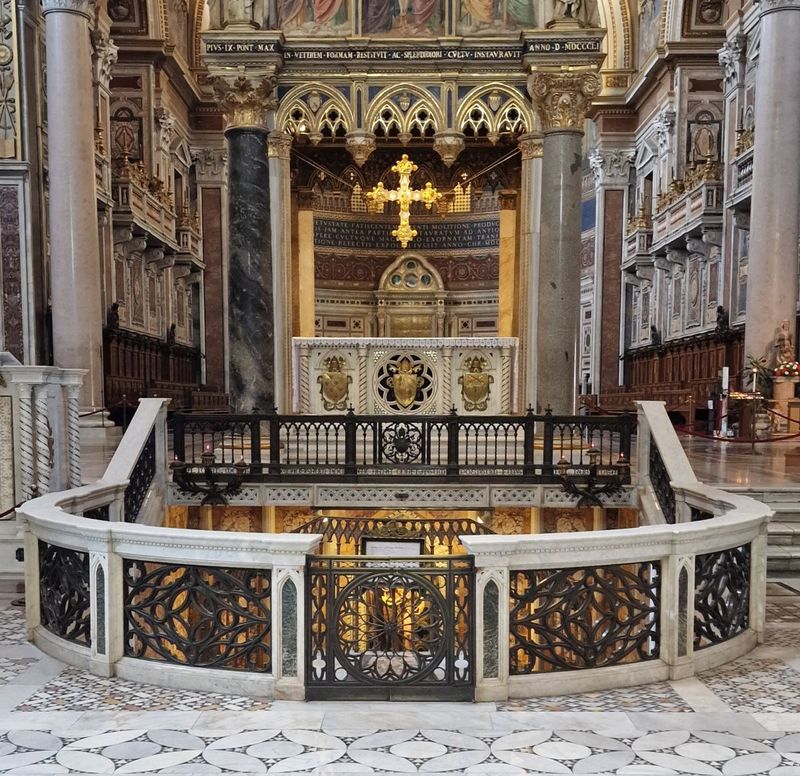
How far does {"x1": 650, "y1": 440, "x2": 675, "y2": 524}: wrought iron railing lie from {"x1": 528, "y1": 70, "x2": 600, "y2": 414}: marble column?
2910 millimetres

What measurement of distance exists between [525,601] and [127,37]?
19.5 m

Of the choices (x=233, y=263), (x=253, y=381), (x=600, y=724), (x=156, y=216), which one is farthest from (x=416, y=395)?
(x=156, y=216)

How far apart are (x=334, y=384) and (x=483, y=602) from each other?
6.83m

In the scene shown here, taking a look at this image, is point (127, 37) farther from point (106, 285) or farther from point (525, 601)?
point (525, 601)

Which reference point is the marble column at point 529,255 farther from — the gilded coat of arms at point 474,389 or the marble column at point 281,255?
the marble column at point 281,255

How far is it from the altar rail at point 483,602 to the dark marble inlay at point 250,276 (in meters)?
6.52

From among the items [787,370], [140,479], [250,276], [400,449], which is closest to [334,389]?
[400,449]

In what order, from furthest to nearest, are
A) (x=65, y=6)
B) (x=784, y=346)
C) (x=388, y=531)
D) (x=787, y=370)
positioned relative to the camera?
1. (x=784, y=346)
2. (x=787, y=370)
3. (x=65, y=6)
4. (x=388, y=531)

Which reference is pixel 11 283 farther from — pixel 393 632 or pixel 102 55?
pixel 393 632

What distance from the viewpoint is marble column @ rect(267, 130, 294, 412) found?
1195cm

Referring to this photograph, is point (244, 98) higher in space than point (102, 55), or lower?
lower

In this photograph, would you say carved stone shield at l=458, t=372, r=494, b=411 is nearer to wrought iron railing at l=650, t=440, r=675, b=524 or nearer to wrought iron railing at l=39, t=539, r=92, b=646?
wrought iron railing at l=650, t=440, r=675, b=524

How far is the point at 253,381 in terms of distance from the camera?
11227 mm

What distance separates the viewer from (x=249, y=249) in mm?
11328
